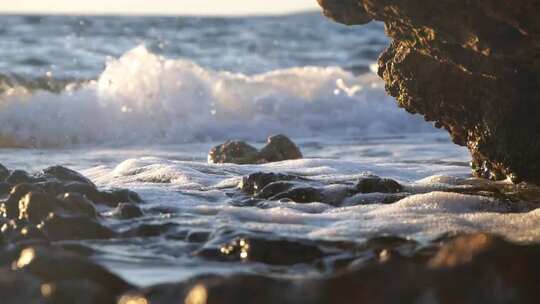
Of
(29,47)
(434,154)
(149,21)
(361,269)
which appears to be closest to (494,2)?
(361,269)

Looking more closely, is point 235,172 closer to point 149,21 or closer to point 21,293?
point 21,293

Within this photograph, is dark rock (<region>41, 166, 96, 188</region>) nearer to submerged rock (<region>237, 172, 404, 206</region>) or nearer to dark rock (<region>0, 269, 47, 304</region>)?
submerged rock (<region>237, 172, 404, 206</region>)

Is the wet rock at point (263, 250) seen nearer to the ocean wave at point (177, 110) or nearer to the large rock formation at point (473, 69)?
the large rock formation at point (473, 69)

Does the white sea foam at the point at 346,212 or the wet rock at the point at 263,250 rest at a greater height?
the white sea foam at the point at 346,212

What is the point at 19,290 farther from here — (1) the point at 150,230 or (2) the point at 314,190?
(2) the point at 314,190

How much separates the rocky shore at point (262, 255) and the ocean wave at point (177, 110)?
16.8 ft

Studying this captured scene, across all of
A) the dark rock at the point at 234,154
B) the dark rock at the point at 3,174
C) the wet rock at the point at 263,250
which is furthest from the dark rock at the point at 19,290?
the dark rock at the point at 234,154

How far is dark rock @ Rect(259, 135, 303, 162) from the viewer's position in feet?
23.1

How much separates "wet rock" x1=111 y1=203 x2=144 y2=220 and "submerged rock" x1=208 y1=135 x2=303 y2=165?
8.77ft

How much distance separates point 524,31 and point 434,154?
4100 millimetres

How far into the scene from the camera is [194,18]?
2995 cm

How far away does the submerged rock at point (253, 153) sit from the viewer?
22.9 feet

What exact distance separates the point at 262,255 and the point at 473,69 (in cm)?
143

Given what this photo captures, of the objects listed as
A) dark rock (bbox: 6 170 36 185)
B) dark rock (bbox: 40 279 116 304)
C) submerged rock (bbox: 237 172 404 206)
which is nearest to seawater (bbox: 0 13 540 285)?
submerged rock (bbox: 237 172 404 206)
